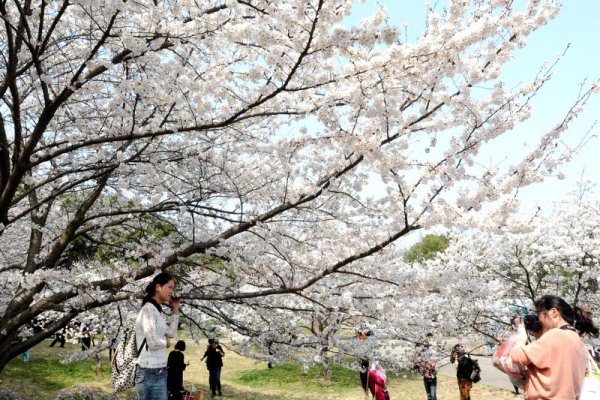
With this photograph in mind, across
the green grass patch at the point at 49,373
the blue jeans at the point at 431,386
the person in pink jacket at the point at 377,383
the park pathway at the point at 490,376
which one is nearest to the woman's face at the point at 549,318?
the person in pink jacket at the point at 377,383

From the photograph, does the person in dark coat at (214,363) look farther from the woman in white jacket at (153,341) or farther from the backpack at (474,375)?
the woman in white jacket at (153,341)

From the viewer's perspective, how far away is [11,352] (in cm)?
495

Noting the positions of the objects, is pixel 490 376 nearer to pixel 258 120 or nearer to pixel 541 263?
pixel 541 263

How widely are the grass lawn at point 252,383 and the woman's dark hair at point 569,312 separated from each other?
8.79 m

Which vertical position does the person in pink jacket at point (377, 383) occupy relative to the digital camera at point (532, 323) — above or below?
below

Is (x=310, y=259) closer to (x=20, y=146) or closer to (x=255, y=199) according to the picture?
(x=255, y=199)

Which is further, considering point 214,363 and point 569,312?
point 214,363

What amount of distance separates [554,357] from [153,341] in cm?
250

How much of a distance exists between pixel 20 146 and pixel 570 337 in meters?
4.36

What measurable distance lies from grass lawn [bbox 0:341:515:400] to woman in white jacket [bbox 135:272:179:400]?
297 inches

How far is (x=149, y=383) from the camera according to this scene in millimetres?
3299

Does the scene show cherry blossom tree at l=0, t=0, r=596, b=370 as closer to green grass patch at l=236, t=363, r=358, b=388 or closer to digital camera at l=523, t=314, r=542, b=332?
digital camera at l=523, t=314, r=542, b=332

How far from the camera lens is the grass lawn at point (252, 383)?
11.2 m

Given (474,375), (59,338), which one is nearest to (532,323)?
(474,375)
